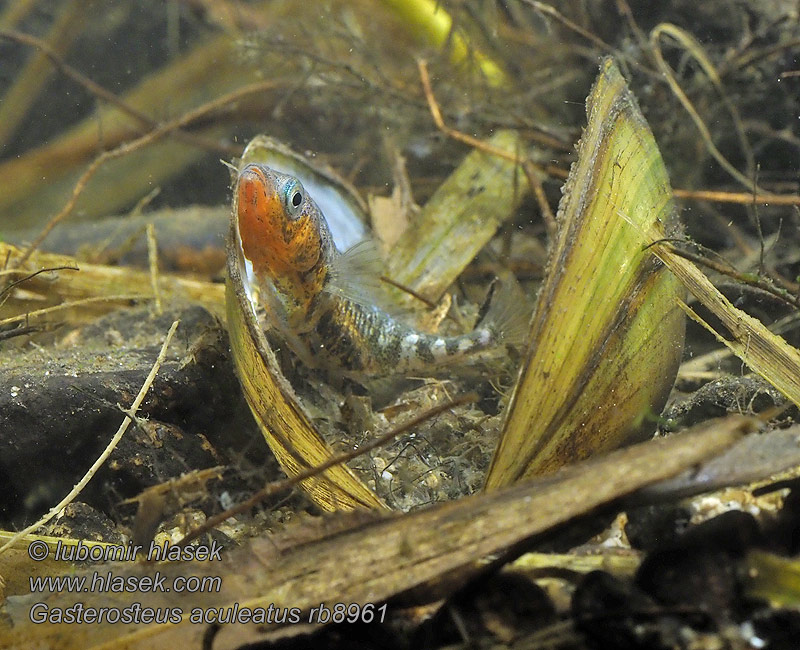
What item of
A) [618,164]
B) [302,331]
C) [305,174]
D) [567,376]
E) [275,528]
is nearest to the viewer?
[567,376]

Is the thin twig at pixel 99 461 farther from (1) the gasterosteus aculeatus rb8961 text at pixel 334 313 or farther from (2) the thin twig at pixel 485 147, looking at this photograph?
(2) the thin twig at pixel 485 147

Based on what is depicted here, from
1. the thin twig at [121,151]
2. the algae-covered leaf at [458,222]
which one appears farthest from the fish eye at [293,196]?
the thin twig at [121,151]

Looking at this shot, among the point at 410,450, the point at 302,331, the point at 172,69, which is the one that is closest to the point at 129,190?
the point at 172,69

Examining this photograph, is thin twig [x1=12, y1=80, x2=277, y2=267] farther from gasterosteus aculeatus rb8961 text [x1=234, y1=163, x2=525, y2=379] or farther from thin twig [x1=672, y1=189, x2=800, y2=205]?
thin twig [x1=672, y1=189, x2=800, y2=205]

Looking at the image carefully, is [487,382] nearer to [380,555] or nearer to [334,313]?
[334,313]

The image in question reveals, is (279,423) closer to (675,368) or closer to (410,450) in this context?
(410,450)

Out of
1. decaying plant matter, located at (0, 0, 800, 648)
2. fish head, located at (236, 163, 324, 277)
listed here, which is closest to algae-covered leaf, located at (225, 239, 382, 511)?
decaying plant matter, located at (0, 0, 800, 648)

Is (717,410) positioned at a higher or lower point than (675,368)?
lower
